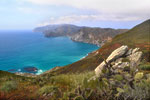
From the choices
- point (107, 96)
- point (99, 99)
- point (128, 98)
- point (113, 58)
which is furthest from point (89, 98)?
point (113, 58)

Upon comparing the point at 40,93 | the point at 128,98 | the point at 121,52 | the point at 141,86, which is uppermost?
the point at 121,52

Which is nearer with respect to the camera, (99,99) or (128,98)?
(128,98)

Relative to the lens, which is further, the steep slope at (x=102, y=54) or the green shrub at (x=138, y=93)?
the steep slope at (x=102, y=54)

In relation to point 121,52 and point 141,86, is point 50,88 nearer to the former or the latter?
point 141,86

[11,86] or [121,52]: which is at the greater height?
[121,52]

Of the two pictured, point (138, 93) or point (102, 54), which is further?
point (102, 54)

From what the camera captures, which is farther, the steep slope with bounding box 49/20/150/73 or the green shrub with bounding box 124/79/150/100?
the steep slope with bounding box 49/20/150/73

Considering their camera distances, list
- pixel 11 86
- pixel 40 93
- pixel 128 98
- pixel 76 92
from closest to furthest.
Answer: pixel 128 98
pixel 76 92
pixel 40 93
pixel 11 86

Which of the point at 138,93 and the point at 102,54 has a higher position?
the point at 102,54

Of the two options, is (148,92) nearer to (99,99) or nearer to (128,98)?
(128,98)

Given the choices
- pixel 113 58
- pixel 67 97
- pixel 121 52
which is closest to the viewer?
pixel 67 97
